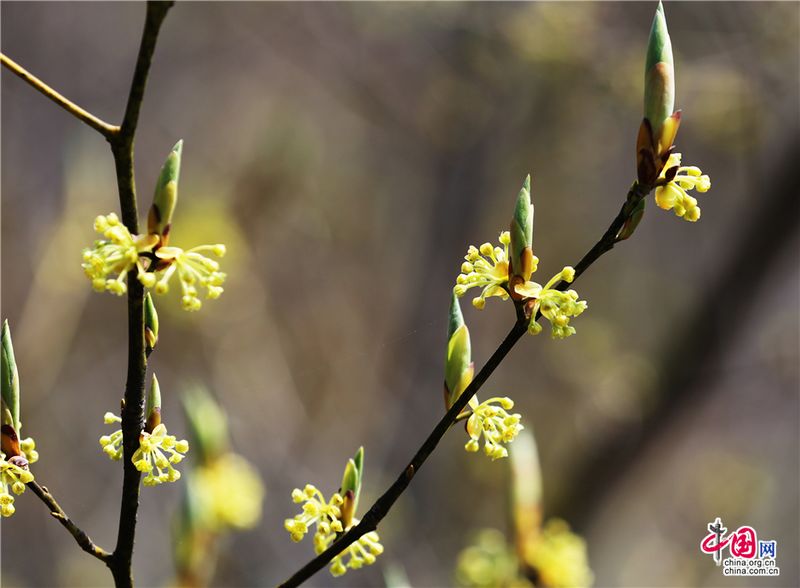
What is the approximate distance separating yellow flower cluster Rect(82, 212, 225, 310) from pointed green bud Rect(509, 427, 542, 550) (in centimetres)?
59

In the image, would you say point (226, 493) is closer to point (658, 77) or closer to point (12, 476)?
point (12, 476)

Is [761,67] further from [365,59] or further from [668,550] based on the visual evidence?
[668,550]

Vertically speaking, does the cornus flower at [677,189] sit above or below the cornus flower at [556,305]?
above

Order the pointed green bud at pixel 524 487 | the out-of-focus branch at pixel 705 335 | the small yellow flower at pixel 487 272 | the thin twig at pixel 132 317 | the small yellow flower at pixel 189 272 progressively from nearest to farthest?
the thin twig at pixel 132 317 < the small yellow flower at pixel 189 272 < the small yellow flower at pixel 487 272 < the pointed green bud at pixel 524 487 < the out-of-focus branch at pixel 705 335

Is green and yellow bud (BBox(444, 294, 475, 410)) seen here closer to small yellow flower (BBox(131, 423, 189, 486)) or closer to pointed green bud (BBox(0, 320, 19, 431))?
small yellow flower (BBox(131, 423, 189, 486))

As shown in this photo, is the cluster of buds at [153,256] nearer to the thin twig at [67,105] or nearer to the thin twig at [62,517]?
the thin twig at [67,105]

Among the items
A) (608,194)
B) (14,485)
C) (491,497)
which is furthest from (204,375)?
(14,485)

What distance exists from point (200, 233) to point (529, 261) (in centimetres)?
368

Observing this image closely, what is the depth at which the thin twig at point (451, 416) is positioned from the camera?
811mm

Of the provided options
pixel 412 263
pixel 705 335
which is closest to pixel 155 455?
pixel 705 335

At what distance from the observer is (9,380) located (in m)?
0.86

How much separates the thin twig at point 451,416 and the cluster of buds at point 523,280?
0.01 meters

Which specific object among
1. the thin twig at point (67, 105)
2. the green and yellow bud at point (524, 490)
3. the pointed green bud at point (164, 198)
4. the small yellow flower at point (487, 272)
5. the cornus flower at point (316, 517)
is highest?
the thin twig at point (67, 105)

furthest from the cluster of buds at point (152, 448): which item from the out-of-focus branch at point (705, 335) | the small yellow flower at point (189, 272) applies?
the out-of-focus branch at point (705, 335)
